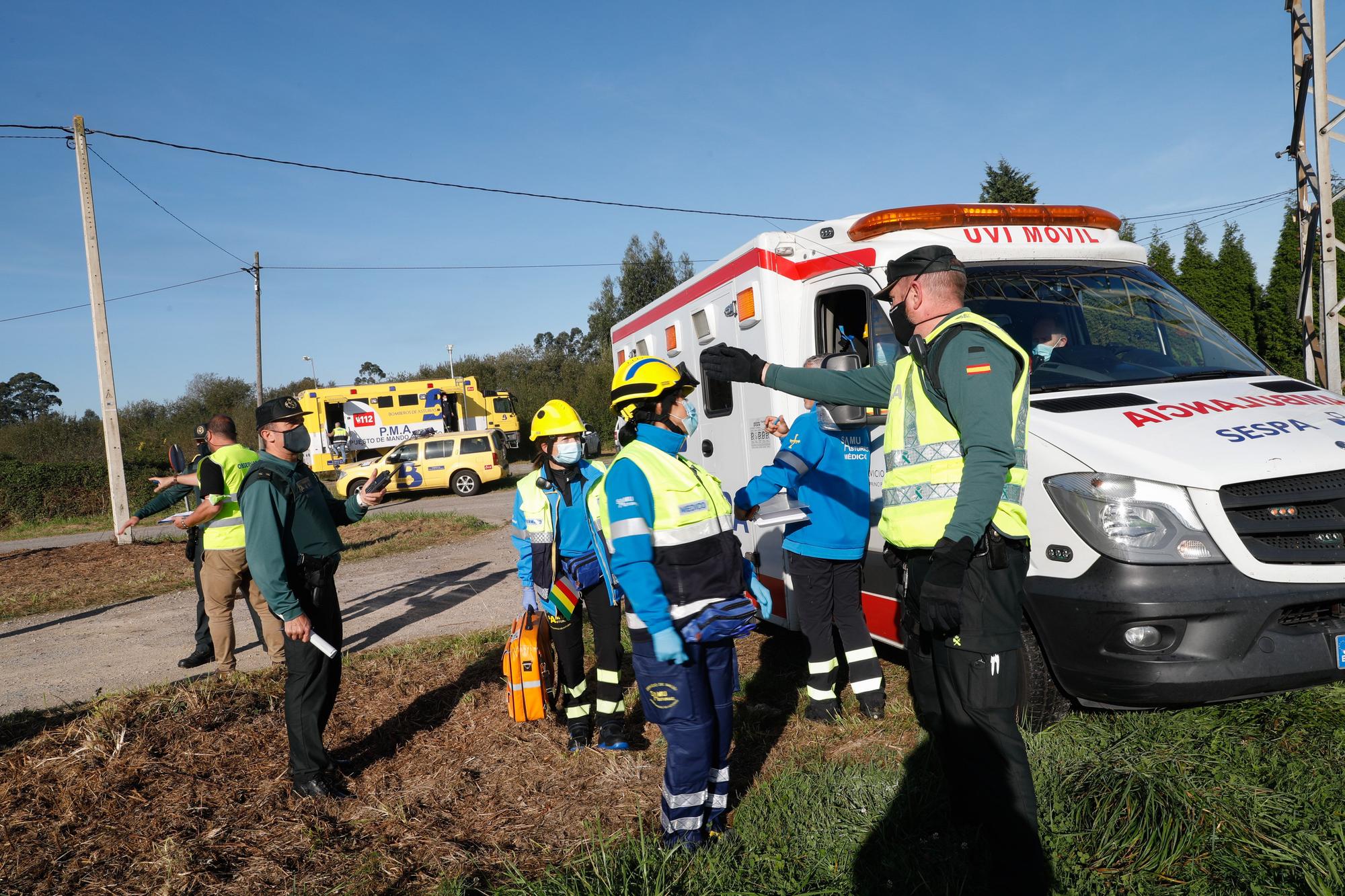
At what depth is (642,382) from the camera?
10.9 ft

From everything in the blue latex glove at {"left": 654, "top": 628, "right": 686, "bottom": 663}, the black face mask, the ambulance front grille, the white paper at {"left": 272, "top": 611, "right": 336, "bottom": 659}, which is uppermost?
the black face mask

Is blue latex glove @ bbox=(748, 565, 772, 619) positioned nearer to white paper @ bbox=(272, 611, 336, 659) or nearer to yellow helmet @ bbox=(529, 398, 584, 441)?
yellow helmet @ bbox=(529, 398, 584, 441)

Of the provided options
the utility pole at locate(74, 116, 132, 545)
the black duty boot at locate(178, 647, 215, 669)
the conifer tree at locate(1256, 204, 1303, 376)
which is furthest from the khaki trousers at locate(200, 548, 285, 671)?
the conifer tree at locate(1256, 204, 1303, 376)

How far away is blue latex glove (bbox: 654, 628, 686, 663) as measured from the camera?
3025 mm

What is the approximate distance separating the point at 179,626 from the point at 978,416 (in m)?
9.11

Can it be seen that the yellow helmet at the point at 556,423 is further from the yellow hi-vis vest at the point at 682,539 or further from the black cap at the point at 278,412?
the yellow hi-vis vest at the point at 682,539

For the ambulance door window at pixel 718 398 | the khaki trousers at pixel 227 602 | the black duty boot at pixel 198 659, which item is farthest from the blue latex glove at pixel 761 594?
the black duty boot at pixel 198 659

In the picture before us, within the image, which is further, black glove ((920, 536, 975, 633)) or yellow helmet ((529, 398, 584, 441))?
yellow helmet ((529, 398, 584, 441))

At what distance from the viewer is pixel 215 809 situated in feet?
13.2

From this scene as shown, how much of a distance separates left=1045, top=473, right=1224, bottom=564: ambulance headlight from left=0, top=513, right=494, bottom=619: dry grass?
1141cm

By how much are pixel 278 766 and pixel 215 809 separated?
1.65ft

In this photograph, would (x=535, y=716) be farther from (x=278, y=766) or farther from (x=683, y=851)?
(x=683, y=851)

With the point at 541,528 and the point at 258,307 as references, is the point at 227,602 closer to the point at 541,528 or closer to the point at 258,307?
the point at 541,528

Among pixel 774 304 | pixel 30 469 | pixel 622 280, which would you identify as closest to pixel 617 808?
pixel 774 304
